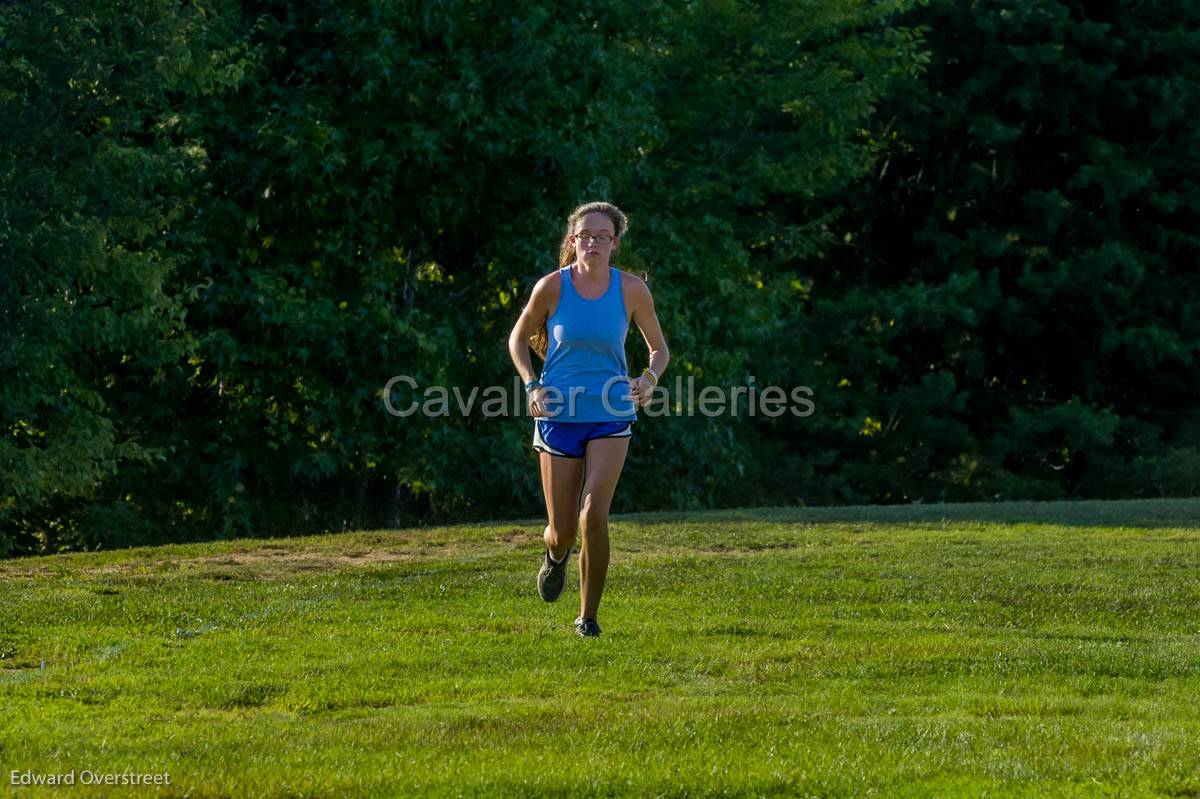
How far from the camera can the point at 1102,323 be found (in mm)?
32219

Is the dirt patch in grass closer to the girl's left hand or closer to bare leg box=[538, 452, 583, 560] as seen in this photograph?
bare leg box=[538, 452, 583, 560]

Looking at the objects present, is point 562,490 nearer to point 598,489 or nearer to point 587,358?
point 598,489

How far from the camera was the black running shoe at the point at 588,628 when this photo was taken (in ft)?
32.0

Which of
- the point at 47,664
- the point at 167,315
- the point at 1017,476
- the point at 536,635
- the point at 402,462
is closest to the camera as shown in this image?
the point at 47,664

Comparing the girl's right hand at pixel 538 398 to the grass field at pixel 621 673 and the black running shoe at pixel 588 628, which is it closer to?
the grass field at pixel 621 673

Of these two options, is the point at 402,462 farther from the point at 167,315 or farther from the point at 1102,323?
the point at 1102,323

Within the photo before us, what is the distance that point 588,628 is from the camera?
385 inches

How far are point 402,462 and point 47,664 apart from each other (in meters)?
13.5

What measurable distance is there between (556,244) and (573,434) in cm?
1449

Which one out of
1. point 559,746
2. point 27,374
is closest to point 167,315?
point 27,374

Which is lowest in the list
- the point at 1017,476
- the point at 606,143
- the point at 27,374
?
the point at 1017,476

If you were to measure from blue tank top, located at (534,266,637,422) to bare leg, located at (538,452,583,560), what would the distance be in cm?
27

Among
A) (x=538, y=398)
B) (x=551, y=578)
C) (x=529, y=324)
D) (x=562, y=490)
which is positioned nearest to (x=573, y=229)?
→ (x=529, y=324)

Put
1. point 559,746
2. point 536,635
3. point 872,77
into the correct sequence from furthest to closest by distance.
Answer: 1. point 872,77
2. point 536,635
3. point 559,746
